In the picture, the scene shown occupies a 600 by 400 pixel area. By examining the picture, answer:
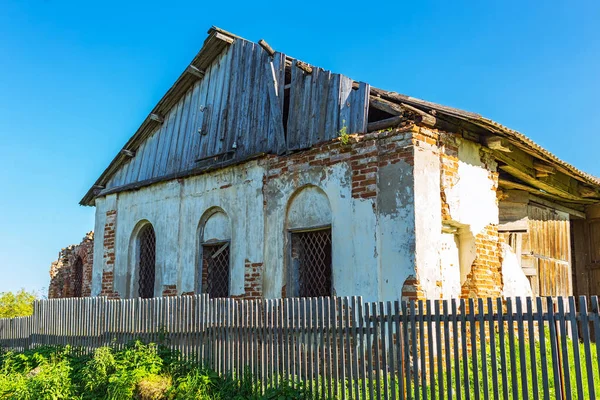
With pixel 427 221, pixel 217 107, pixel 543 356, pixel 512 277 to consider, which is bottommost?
pixel 543 356

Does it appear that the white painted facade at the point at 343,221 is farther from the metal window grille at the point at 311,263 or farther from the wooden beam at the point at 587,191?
the wooden beam at the point at 587,191

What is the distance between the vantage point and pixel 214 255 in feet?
38.1

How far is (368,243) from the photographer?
8609mm

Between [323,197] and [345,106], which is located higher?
[345,106]

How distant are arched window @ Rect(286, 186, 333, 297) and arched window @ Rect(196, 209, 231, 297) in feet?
5.86

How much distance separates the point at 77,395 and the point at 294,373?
3384 millimetres

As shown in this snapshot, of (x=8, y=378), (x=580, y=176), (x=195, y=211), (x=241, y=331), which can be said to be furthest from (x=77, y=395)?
(x=580, y=176)

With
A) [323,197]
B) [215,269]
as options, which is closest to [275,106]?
[323,197]

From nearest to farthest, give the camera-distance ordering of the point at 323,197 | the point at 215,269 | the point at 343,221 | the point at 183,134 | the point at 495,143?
the point at 343,221
the point at 495,143
the point at 323,197
the point at 215,269
the point at 183,134

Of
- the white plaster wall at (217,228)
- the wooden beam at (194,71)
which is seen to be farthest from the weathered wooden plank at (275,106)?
the wooden beam at (194,71)

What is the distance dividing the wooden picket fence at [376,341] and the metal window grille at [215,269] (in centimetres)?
213

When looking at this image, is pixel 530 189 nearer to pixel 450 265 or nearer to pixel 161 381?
pixel 450 265

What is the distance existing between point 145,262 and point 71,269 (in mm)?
7082

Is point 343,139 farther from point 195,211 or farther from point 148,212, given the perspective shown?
point 148,212
